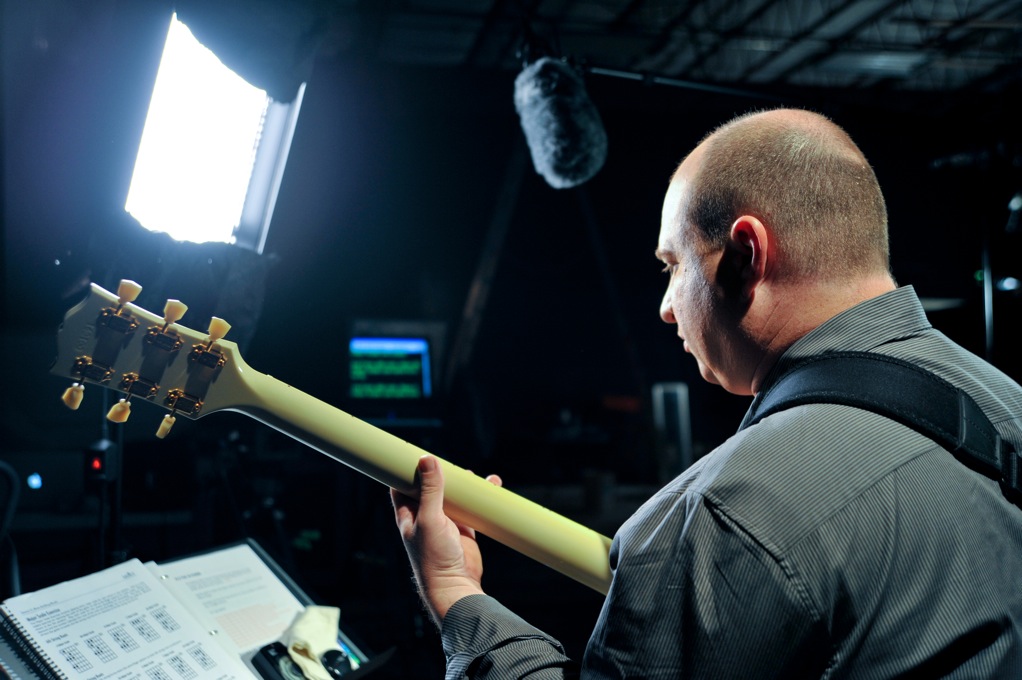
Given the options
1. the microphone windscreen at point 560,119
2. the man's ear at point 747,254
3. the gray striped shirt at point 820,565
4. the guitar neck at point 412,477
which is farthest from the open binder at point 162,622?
the microphone windscreen at point 560,119

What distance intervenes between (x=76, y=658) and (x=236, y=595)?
1.11 ft

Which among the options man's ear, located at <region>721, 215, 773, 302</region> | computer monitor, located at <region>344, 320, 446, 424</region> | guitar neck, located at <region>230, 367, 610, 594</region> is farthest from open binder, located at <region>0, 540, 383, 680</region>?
computer monitor, located at <region>344, 320, 446, 424</region>

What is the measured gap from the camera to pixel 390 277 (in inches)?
252

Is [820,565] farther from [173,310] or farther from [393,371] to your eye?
[393,371]

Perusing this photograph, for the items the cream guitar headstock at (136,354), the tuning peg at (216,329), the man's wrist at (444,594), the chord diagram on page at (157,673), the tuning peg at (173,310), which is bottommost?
the chord diagram on page at (157,673)

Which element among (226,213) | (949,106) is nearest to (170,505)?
(226,213)

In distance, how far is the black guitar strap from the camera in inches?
32.7

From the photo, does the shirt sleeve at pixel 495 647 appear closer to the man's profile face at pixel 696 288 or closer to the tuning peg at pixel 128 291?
the man's profile face at pixel 696 288

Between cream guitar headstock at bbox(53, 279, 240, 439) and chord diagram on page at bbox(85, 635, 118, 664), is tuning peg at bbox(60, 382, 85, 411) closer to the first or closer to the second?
cream guitar headstock at bbox(53, 279, 240, 439)

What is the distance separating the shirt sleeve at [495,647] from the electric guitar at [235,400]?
27 centimetres

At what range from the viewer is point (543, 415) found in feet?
24.7

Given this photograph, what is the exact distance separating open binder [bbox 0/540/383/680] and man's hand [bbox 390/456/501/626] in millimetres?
329

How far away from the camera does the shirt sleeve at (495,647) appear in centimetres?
90

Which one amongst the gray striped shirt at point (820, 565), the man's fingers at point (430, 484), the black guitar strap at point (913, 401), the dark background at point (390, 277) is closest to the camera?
the gray striped shirt at point (820, 565)
